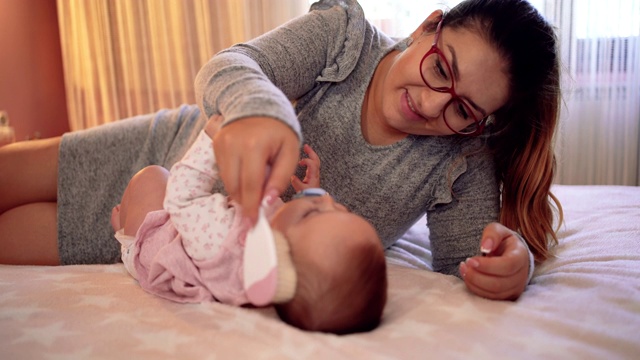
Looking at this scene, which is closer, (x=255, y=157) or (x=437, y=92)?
(x=255, y=157)

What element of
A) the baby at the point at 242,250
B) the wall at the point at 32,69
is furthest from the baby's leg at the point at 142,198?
the wall at the point at 32,69

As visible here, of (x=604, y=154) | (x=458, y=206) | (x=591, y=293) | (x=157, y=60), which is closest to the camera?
(x=591, y=293)

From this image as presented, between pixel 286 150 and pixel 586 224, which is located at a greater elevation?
pixel 286 150

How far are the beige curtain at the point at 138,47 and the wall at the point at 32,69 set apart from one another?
7 cm

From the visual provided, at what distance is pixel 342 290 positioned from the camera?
85cm

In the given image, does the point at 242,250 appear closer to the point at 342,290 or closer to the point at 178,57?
the point at 342,290

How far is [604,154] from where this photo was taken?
2.86 m

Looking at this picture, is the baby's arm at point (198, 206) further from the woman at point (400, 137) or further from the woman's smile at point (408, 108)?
the woman's smile at point (408, 108)

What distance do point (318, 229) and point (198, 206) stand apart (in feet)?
0.79

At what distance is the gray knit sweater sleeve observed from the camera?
38.2 inches

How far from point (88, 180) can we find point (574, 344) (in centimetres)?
124

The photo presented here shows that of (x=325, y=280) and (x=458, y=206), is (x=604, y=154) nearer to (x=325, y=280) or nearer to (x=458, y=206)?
(x=458, y=206)

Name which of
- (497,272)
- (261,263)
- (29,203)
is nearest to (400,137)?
(497,272)

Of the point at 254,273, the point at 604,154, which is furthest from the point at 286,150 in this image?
the point at 604,154
